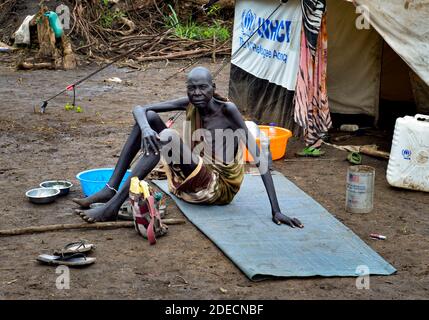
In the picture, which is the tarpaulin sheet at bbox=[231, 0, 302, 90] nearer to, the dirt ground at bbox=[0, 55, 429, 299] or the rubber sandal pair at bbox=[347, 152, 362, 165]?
the dirt ground at bbox=[0, 55, 429, 299]

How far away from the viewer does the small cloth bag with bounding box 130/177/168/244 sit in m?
4.07

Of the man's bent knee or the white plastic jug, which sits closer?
the man's bent knee

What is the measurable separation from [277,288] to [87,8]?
1142cm

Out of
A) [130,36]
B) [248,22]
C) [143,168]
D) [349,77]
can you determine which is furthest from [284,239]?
[130,36]

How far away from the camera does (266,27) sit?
7.54m

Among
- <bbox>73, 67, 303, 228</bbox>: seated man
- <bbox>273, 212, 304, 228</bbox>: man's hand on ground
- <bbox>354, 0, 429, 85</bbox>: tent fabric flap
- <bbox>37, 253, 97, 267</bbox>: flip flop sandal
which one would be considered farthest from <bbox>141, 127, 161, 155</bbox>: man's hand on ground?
<bbox>354, 0, 429, 85</bbox>: tent fabric flap

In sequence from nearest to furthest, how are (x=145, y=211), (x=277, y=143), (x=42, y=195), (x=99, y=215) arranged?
(x=145, y=211) < (x=99, y=215) < (x=42, y=195) < (x=277, y=143)

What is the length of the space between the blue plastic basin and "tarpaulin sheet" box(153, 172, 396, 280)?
17.5 inches

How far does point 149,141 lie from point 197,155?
528 mm

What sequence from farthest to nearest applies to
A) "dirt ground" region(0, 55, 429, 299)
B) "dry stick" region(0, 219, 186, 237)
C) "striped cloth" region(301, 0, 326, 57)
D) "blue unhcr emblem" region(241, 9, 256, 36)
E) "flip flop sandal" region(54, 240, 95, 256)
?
1. "blue unhcr emblem" region(241, 9, 256, 36)
2. "striped cloth" region(301, 0, 326, 57)
3. "dry stick" region(0, 219, 186, 237)
4. "flip flop sandal" region(54, 240, 95, 256)
5. "dirt ground" region(0, 55, 429, 299)

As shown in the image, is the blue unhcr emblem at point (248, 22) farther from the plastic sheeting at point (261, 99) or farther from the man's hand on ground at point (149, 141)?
the man's hand on ground at point (149, 141)

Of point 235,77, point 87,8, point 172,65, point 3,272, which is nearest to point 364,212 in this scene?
point 3,272

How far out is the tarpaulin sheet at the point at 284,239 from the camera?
12.3 feet

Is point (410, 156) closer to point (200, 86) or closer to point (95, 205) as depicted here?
point (200, 86)
